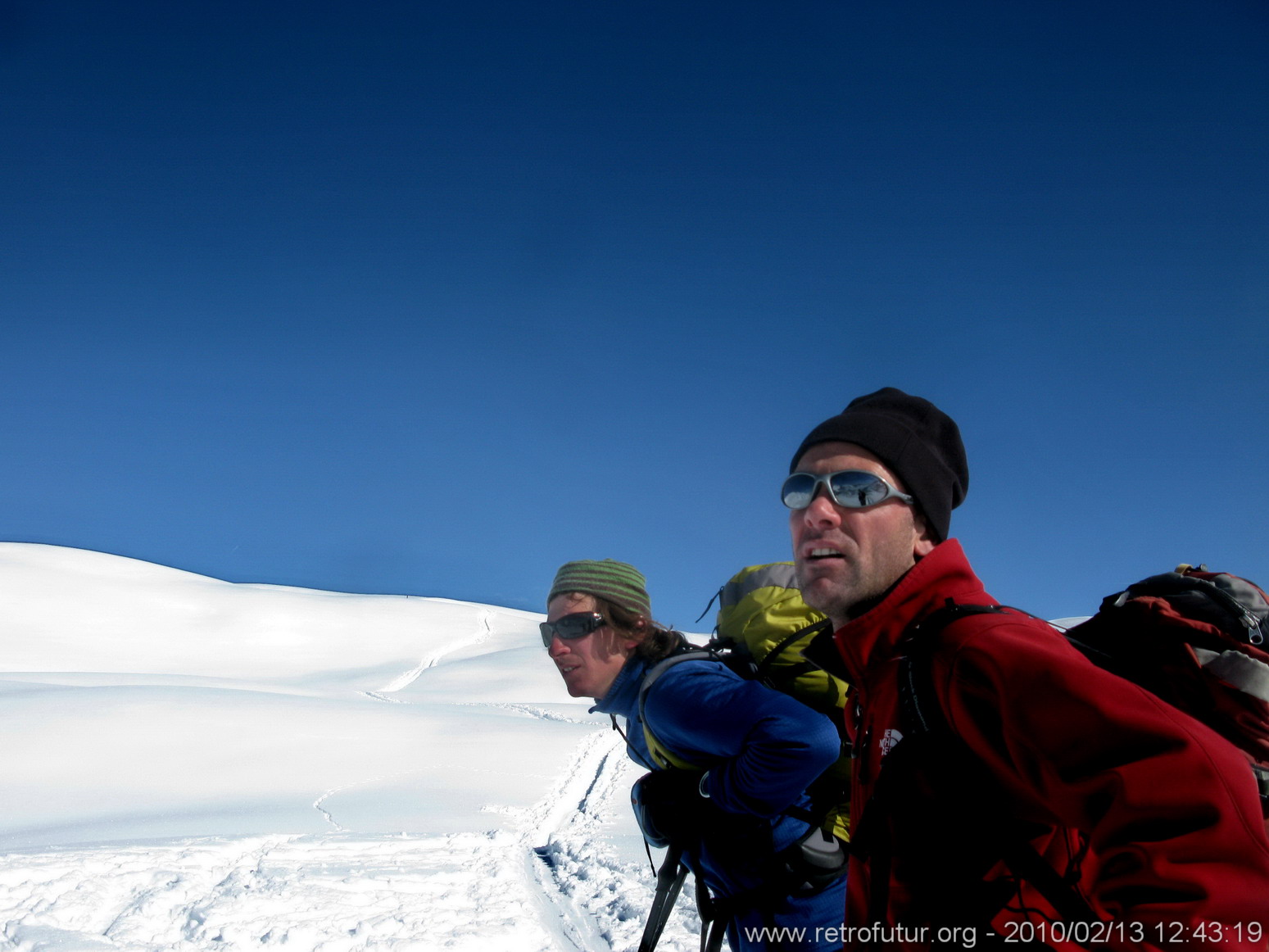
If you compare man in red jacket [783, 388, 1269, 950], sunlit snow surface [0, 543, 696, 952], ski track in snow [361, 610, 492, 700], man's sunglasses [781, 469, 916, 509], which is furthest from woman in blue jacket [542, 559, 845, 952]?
ski track in snow [361, 610, 492, 700]

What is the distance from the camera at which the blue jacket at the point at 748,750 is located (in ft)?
7.56

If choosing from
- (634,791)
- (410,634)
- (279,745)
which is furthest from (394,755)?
(410,634)

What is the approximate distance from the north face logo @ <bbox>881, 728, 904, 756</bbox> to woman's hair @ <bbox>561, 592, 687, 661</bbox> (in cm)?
161

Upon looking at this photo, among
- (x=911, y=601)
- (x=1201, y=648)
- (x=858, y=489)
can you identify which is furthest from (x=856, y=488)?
(x=1201, y=648)

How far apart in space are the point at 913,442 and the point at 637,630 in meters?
1.64

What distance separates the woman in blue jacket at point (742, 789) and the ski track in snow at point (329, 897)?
2.17 m

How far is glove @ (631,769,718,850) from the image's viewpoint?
2.62 meters

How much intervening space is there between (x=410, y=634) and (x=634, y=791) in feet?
105

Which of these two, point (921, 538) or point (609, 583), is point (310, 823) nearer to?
point (609, 583)

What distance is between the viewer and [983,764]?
1219 mm

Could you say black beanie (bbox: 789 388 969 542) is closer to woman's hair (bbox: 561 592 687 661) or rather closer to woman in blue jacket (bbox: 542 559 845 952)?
woman in blue jacket (bbox: 542 559 845 952)

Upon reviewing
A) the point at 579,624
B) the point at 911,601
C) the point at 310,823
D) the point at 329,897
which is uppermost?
the point at 911,601

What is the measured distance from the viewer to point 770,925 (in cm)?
244

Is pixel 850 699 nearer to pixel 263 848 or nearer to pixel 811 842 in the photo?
pixel 811 842
